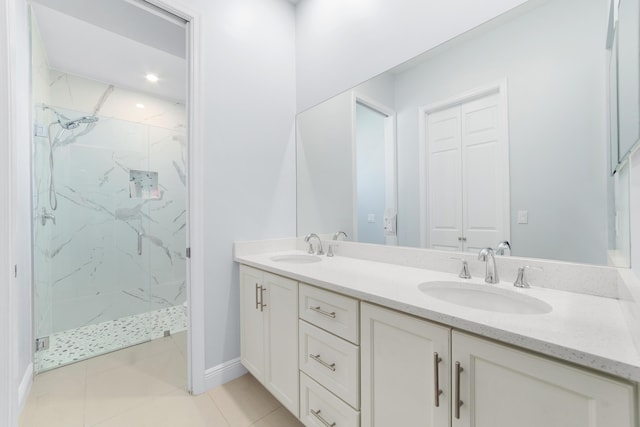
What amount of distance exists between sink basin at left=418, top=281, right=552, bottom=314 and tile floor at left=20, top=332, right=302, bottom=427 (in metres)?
1.06

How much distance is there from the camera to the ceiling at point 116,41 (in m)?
1.62

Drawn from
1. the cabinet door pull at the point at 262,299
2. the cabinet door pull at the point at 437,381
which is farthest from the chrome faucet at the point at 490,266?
the cabinet door pull at the point at 262,299

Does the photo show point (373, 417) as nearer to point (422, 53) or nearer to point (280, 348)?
point (280, 348)

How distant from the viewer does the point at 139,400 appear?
1.56 meters

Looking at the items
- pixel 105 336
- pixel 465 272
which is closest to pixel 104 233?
pixel 105 336

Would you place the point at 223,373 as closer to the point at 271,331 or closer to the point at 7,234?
the point at 271,331

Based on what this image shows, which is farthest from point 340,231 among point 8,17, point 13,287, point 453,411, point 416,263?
point 8,17

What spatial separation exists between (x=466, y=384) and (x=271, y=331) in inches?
40.1

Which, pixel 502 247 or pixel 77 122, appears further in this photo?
pixel 77 122

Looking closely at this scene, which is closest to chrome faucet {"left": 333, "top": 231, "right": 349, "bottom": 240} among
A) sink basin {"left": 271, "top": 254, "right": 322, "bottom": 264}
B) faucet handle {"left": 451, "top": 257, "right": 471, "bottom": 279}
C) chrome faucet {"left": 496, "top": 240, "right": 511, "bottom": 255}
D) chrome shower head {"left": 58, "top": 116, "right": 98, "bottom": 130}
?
sink basin {"left": 271, "top": 254, "right": 322, "bottom": 264}

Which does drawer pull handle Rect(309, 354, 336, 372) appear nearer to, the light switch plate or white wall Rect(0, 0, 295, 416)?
white wall Rect(0, 0, 295, 416)

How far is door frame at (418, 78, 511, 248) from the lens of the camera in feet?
3.70

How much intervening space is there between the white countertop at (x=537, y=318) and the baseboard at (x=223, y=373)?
101cm

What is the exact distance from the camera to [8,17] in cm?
112
